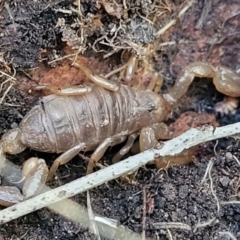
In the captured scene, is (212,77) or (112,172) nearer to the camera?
(112,172)

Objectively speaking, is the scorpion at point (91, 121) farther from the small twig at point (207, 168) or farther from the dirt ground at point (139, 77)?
the small twig at point (207, 168)

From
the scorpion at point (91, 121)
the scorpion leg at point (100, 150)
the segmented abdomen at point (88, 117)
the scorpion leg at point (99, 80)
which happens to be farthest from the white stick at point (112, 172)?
the scorpion leg at point (99, 80)

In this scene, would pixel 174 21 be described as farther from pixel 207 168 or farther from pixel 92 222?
pixel 92 222

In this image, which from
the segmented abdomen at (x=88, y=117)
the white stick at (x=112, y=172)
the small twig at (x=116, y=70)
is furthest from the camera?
the small twig at (x=116, y=70)

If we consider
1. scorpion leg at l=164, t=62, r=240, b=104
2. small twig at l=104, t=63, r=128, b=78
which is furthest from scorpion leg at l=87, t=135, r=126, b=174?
scorpion leg at l=164, t=62, r=240, b=104

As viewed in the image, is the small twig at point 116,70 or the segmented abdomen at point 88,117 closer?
the segmented abdomen at point 88,117

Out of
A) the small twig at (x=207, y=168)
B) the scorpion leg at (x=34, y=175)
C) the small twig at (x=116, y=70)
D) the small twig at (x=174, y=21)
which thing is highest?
the small twig at (x=174, y=21)

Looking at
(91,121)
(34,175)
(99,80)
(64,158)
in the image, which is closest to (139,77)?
(99,80)
